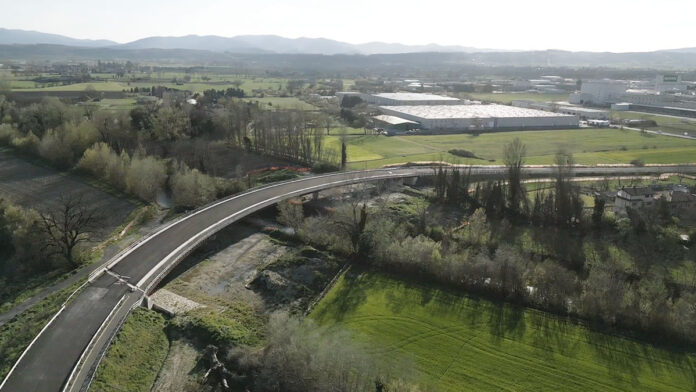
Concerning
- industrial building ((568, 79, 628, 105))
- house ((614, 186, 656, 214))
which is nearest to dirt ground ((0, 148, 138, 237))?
house ((614, 186, 656, 214))

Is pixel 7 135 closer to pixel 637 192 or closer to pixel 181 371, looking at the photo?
pixel 181 371

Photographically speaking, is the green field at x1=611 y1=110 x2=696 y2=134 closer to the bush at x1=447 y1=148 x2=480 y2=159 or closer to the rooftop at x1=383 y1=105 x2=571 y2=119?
the rooftop at x1=383 y1=105 x2=571 y2=119

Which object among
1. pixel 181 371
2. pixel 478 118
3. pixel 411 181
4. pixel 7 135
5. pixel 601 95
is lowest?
pixel 181 371

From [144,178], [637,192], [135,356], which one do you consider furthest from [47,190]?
[637,192]

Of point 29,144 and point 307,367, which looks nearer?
point 307,367

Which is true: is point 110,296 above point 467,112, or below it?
below

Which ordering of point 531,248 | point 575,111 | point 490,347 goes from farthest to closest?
1. point 575,111
2. point 531,248
3. point 490,347

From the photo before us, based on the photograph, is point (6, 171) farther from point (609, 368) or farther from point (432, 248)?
point (609, 368)
